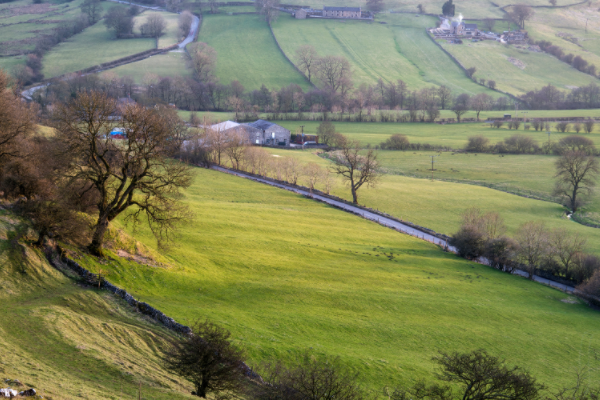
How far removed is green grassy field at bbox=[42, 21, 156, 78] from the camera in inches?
6462

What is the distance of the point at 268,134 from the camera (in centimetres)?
13462

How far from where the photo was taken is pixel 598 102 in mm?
188000

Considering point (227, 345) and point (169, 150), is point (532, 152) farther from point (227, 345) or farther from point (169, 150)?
point (227, 345)

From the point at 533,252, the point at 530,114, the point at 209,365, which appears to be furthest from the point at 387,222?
the point at 530,114

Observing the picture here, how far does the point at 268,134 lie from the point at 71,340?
11541 centimetres

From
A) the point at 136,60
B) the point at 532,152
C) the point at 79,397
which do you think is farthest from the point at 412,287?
the point at 136,60

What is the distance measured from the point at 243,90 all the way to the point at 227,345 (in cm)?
15816

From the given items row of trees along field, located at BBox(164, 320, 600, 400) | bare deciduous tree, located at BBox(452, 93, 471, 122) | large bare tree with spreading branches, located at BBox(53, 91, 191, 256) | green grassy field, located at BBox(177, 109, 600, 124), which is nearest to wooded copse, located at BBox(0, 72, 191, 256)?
large bare tree with spreading branches, located at BBox(53, 91, 191, 256)

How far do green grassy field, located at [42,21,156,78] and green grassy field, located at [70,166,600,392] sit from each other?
133 metres

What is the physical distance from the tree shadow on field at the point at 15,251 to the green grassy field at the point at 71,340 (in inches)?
4.1

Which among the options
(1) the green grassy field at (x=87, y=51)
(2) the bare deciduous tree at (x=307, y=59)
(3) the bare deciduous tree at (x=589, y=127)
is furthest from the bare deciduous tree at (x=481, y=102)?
(1) the green grassy field at (x=87, y=51)

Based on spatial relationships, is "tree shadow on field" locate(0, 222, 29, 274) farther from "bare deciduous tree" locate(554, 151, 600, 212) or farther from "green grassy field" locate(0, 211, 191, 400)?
"bare deciduous tree" locate(554, 151, 600, 212)

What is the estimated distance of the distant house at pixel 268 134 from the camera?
134m

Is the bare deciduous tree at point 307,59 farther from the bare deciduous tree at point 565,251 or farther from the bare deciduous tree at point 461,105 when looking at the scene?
the bare deciduous tree at point 565,251
